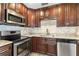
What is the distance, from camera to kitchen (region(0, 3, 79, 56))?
4.83 feet

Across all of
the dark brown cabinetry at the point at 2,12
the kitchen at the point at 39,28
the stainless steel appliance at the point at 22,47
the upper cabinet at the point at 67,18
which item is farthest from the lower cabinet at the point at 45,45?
the dark brown cabinetry at the point at 2,12

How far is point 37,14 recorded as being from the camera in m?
1.55

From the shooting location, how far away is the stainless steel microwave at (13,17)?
1.52 meters

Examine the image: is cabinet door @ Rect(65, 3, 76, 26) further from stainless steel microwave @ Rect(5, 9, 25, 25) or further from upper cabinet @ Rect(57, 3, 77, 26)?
stainless steel microwave @ Rect(5, 9, 25, 25)

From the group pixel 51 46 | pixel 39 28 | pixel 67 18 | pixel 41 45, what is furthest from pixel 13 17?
pixel 67 18

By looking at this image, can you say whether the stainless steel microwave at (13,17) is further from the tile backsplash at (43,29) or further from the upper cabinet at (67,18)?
the upper cabinet at (67,18)

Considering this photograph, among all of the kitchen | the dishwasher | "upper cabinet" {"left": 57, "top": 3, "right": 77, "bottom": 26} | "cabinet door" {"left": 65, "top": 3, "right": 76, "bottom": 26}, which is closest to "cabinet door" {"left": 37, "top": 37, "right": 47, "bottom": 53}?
the kitchen

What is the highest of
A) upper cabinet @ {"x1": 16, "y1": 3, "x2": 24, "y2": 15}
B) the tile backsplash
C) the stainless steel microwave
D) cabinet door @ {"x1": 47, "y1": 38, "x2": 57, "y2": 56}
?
upper cabinet @ {"x1": 16, "y1": 3, "x2": 24, "y2": 15}

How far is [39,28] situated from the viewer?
1.77 metres

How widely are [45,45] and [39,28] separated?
36cm

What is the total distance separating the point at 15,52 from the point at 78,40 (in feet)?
3.77

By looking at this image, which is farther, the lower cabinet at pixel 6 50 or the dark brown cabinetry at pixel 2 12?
the dark brown cabinetry at pixel 2 12

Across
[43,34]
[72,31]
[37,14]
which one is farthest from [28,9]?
[72,31]

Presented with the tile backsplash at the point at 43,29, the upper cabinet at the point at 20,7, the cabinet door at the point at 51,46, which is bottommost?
the cabinet door at the point at 51,46
